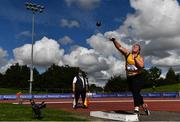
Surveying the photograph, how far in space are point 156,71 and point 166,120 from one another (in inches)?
6946

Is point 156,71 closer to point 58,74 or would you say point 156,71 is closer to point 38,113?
point 58,74

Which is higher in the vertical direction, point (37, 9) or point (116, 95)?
point (37, 9)

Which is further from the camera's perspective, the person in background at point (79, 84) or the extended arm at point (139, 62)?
the person in background at point (79, 84)

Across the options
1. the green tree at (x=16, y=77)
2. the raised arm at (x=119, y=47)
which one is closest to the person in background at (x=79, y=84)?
the raised arm at (x=119, y=47)

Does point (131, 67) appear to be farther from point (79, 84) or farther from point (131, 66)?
point (79, 84)

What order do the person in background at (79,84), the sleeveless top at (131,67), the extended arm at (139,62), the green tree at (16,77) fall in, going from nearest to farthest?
the extended arm at (139,62) → the sleeveless top at (131,67) → the person in background at (79,84) → the green tree at (16,77)

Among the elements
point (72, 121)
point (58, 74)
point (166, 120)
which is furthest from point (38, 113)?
point (58, 74)

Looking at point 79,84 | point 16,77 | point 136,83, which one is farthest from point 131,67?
point 16,77

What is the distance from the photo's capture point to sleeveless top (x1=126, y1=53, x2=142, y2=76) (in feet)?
41.0

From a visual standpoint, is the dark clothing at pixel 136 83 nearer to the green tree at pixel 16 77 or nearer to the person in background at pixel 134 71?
the person in background at pixel 134 71

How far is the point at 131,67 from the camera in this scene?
12.5 m

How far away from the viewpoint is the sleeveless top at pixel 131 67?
12484mm

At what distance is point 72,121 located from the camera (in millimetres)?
11656

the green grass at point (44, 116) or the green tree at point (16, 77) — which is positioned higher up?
the green tree at point (16, 77)
